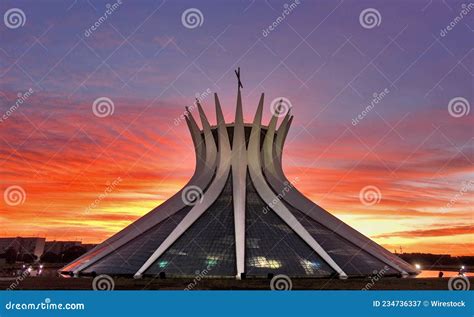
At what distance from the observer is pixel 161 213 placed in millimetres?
38500

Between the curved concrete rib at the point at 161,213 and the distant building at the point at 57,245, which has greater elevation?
the distant building at the point at 57,245

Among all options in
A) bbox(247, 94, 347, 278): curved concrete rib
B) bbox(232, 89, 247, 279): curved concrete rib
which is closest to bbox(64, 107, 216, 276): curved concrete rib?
bbox(232, 89, 247, 279): curved concrete rib

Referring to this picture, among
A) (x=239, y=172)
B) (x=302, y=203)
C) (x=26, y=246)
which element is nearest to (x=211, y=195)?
(x=239, y=172)

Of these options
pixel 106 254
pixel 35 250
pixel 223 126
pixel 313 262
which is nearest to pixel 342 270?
pixel 313 262

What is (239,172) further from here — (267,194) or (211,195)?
(211,195)

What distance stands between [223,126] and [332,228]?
13.9m

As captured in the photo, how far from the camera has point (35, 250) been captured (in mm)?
117438

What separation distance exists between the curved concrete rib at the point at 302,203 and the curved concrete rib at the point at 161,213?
5.66 m

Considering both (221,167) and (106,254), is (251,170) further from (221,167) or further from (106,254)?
(106,254)

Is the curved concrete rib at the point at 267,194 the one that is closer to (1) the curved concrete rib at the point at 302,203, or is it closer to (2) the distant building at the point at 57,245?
(1) the curved concrete rib at the point at 302,203

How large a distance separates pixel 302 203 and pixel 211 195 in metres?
8.66

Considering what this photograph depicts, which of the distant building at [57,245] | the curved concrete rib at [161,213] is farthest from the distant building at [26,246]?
the curved concrete rib at [161,213]

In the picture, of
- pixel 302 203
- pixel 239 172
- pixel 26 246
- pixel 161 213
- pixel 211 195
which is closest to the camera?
pixel 211 195

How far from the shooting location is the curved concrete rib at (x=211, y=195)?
32.1 metres
